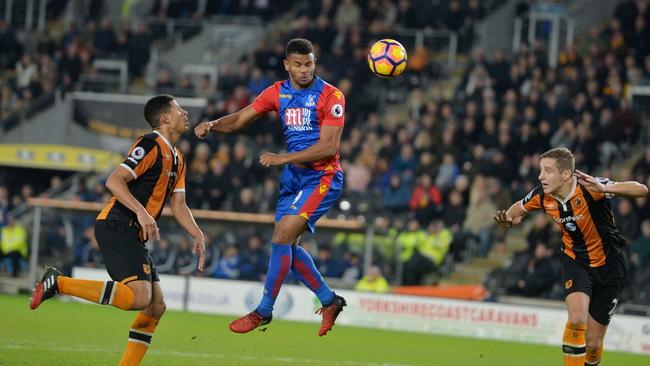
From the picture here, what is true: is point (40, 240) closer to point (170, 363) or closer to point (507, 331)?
point (507, 331)

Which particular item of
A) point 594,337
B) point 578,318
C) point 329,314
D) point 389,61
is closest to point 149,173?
point 329,314

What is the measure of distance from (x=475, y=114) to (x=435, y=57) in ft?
17.5

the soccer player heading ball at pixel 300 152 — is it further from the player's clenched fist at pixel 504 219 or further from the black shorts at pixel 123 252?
the player's clenched fist at pixel 504 219

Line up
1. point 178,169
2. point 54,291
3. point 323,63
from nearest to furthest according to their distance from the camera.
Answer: point 54,291
point 178,169
point 323,63

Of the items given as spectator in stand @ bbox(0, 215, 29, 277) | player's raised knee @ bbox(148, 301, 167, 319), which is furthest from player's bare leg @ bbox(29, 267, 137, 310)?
spectator in stand @ bbox(0, 215, 29, 277)

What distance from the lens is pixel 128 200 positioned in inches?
348

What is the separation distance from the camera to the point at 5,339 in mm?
11859

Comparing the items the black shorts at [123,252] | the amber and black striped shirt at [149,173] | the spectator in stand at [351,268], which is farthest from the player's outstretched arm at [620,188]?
the spectator in stand at [351,268]

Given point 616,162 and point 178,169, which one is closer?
point 178,169

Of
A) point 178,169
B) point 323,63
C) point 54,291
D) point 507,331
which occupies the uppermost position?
point 323,63

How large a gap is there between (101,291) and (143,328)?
0.54 metres

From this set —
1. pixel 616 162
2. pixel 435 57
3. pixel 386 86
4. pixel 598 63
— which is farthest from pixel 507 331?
pixel 435 57

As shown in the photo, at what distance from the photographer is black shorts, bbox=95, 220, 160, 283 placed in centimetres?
892

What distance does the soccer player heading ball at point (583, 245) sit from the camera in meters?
9.70
